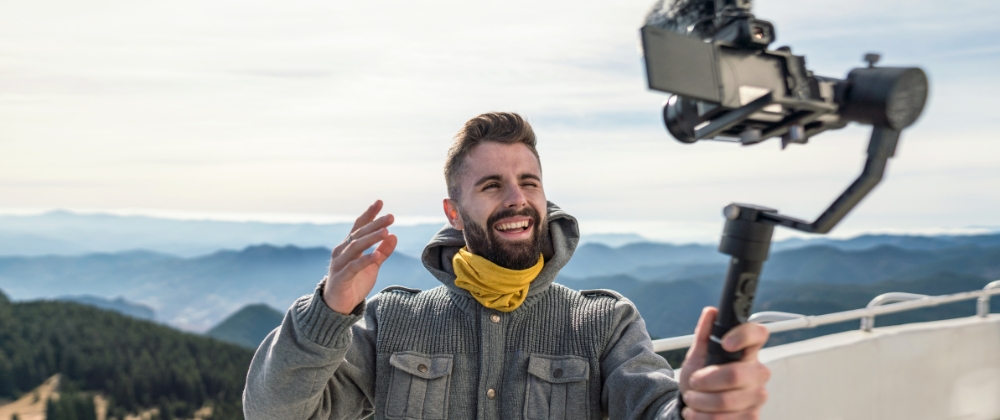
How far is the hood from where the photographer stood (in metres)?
1.97

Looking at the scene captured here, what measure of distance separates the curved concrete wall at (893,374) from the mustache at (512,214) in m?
1.66

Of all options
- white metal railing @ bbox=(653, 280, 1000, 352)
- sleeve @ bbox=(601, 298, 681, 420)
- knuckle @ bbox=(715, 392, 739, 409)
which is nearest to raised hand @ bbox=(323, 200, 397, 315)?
sleeve @ bbox=(601, 298, 681, 420)

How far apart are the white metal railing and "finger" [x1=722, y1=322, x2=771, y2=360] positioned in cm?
125

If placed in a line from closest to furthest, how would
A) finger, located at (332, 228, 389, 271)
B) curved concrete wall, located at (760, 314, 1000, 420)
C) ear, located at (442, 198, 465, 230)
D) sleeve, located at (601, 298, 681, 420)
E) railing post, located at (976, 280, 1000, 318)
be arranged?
finger, located at (332, 228, 389, 271), sleeve, located at (601, 298, 681, 420), ear, located at (442, 198, 465, 230), curved concrete wall, located at (760, 314, 1000, 420), railing post, located at (976, 280, 1000, 318)

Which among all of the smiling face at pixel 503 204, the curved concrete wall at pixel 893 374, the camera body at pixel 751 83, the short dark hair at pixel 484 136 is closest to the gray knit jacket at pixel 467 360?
the smiling face at pixel 503 204

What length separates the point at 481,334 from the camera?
190 centimetres

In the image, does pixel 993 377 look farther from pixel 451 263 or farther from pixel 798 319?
pixel 451 263

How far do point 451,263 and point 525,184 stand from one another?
0.33 m

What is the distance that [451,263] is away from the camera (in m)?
2.06

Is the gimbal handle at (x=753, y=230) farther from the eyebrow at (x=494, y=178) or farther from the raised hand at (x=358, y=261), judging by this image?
the eyebrow at (x=494, y=178)

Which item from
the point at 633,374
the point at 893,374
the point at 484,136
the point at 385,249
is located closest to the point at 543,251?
the point at 484,136

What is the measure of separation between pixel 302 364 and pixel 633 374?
77 centimetres

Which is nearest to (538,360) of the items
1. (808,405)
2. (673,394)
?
(673,394)

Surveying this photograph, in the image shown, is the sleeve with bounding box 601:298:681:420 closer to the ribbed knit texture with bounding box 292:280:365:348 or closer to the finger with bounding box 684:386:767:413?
the finger with bounding box 684:386:767:413
